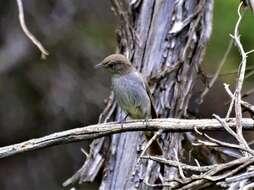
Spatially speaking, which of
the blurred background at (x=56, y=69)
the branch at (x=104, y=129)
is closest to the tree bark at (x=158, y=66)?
the branch at (x=104, y=129)

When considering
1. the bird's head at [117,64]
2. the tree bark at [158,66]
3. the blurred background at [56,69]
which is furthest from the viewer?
the blurred background at [56,69]

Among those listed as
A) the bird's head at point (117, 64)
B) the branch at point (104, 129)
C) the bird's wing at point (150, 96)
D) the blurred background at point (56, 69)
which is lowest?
the branch at point (104, 129)

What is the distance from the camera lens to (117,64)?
192 inches

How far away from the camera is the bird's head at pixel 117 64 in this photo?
483 cm

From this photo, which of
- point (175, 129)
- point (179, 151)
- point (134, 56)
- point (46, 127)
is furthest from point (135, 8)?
point (46, 127)

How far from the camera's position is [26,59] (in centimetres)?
747

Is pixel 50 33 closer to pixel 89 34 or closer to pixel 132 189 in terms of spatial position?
pixel 89 34

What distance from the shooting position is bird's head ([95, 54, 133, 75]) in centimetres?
483

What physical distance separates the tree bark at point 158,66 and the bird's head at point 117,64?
0.22m

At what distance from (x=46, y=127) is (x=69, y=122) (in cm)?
26

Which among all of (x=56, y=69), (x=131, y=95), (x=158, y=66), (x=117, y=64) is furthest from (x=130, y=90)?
(x=56, y=69)

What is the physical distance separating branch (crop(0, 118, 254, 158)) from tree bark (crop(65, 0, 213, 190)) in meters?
1.48

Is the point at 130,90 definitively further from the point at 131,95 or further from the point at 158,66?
the point at 158,66

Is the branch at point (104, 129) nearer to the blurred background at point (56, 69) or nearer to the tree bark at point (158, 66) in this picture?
the tree bark at point (158, 66)
